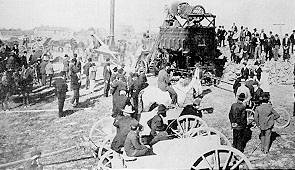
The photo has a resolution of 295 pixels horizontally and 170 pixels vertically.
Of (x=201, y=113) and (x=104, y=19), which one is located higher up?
(x=104, y=19)

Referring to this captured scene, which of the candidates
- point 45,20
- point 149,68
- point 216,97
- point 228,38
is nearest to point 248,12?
point 228,38

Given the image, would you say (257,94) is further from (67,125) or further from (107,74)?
(67,125)

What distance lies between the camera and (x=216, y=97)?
407 centimetres

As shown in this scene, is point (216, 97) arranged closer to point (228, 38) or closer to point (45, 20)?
point (228, 38)

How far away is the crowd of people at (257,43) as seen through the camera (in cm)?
404

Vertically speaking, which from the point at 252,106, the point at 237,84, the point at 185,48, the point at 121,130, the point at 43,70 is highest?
the point at 185,48

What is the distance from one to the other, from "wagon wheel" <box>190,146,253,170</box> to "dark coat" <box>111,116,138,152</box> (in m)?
0.77

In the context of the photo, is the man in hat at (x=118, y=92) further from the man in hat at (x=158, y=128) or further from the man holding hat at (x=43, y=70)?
the man holding hat at (x=43, y=70)

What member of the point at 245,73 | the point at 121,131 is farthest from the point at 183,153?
the point at 245,73

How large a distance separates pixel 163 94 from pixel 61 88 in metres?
1.21

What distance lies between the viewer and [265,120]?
3779 mm

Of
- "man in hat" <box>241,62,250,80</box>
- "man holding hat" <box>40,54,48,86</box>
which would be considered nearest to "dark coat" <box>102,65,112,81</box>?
"man holding hat" <box>40,54,48,86</box>

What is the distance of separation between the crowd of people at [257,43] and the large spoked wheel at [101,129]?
160cm

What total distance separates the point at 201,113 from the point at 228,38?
929 millimetres
